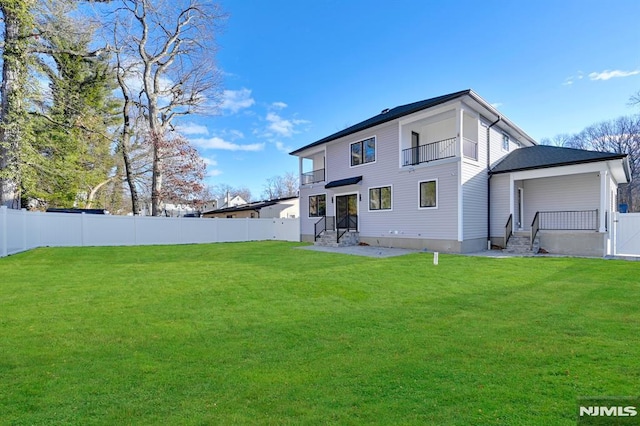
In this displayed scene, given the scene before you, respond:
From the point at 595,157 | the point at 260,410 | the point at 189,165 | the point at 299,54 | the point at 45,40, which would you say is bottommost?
the point at 260,410

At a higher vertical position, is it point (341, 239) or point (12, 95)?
point (12, 95)

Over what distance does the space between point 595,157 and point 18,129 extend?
78.3ft

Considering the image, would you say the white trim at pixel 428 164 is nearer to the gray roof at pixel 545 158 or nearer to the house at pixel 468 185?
the house at pixel 468 185

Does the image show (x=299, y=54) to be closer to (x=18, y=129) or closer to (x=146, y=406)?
(x=18, y=129)

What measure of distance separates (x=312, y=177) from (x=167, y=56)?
1317 cm

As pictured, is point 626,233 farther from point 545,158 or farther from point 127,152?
point 127,152

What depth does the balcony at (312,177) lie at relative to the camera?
19.6 meters

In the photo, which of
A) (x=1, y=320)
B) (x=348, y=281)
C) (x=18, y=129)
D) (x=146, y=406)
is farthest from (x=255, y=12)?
(x=146, y=406)

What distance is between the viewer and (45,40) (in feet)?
50.9

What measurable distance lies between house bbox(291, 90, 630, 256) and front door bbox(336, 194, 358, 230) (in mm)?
78

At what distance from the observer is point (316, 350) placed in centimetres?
350

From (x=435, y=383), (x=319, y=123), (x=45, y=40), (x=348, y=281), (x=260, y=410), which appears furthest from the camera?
(x=319, y=123)

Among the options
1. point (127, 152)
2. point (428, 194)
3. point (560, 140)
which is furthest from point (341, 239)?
point (560, 140)

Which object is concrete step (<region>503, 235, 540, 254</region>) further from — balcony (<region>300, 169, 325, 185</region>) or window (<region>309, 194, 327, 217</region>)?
balcony (<region>300, 169, 325, 185</region>)
